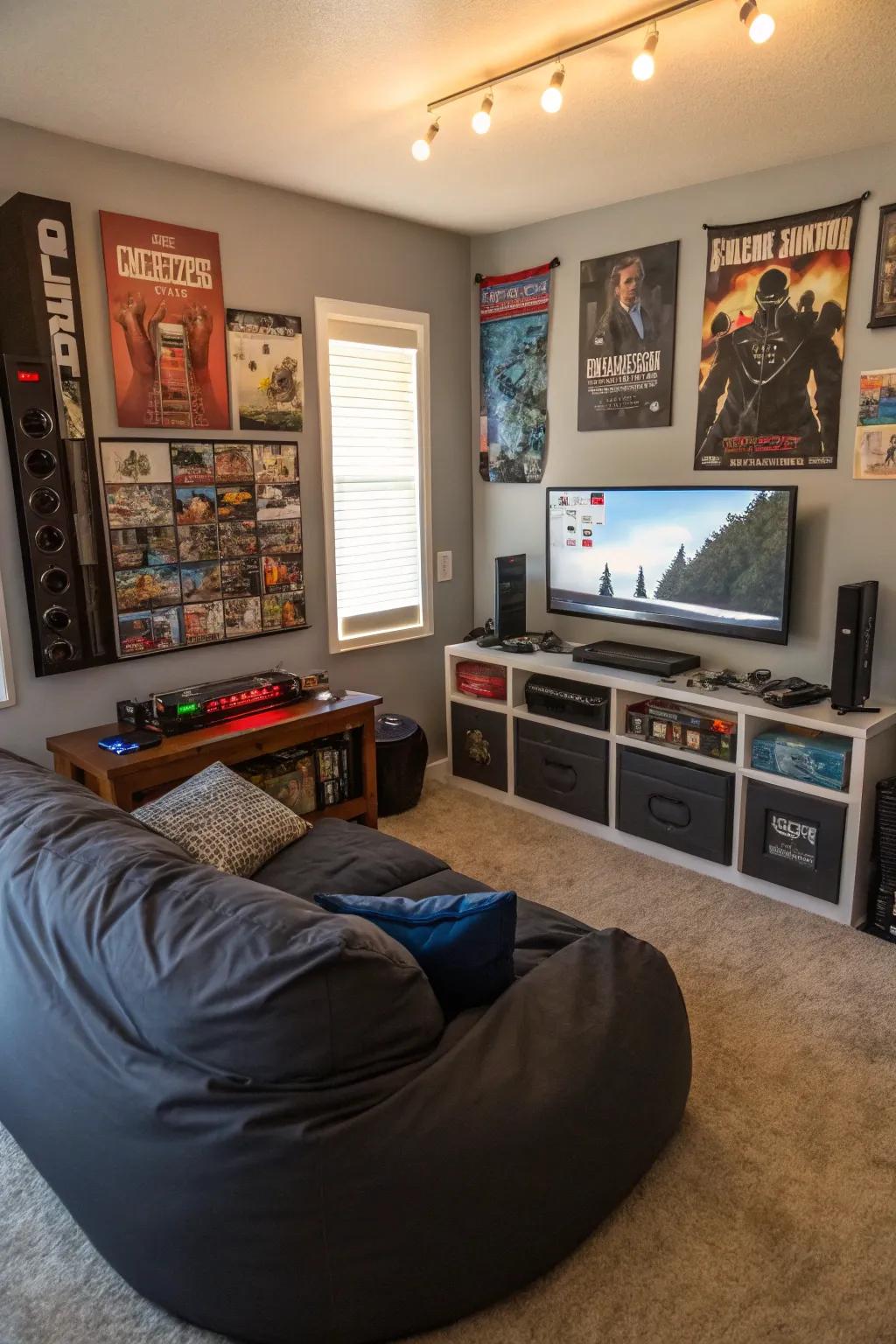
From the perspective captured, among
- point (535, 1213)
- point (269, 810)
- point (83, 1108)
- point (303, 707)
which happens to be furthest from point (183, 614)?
point (535, 1213)

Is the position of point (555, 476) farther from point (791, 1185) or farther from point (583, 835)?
point (791, 1185)

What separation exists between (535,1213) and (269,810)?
1325 millimetres

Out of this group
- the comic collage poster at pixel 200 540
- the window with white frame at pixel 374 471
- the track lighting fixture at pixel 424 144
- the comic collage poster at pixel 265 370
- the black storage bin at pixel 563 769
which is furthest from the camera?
the window with white frame at pixel 374 471

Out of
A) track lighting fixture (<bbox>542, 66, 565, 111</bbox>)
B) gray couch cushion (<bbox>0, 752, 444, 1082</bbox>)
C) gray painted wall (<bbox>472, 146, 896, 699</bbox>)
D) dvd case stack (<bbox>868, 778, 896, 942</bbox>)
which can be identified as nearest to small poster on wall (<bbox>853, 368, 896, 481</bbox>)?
gray painted wall (<bbox>472, 146, 896, 699</bbox>)

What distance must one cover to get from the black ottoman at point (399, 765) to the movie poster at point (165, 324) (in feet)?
4.85

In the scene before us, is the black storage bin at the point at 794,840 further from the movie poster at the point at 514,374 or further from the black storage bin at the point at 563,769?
the movie poster at the point at 514,374

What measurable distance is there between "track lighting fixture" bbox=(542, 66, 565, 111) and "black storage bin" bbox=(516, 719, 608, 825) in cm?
223

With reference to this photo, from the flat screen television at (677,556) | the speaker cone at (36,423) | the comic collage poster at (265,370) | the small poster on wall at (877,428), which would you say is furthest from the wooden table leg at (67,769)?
the small poster on wall at (877,428)

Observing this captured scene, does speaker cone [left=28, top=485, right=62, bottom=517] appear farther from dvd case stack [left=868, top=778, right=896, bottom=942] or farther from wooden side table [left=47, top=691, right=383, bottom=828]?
dvd case stack [left=868, top=778, right=896, bottom=942]

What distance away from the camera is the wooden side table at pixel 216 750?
9.18 feet

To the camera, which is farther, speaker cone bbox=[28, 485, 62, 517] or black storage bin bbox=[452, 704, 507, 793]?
black storage bin bbox=[452, 704, 507, 793]

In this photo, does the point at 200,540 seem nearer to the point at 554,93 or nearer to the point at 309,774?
the point at 309,774

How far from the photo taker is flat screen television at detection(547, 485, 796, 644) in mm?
3275

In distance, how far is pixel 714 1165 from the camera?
1.94 metres
